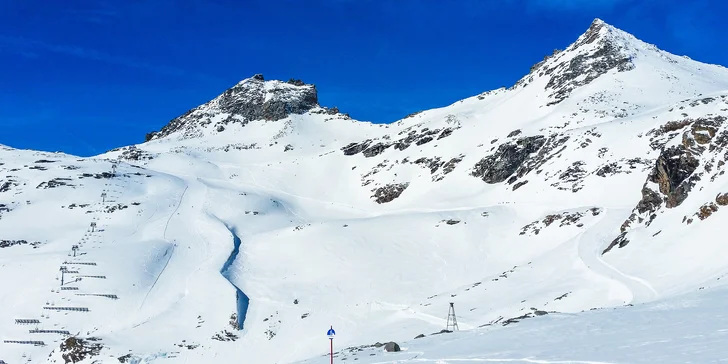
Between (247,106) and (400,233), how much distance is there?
4307 inches

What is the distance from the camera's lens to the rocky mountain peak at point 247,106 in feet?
509

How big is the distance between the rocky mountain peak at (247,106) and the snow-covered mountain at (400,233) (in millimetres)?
38193

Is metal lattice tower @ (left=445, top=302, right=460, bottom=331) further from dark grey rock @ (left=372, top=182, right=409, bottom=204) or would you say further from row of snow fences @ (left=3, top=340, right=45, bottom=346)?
dark grey rock @ (left=372, top=182, right=409, bottom=204)

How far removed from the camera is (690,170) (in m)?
41.4

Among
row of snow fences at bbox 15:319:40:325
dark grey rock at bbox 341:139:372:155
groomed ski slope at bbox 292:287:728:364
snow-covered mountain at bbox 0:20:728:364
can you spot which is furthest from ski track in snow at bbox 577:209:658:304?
dark grey rock at bbox 341:139:372:155

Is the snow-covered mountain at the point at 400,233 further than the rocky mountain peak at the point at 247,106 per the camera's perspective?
No

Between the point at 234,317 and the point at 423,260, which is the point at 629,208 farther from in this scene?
the point at 234,317

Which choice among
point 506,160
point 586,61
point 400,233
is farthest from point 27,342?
point 586,61

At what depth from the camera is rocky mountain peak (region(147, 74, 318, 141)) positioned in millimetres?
155250

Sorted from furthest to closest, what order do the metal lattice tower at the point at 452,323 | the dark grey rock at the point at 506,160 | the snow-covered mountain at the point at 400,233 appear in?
the dark grey rock at the point at 506,160 → the snow-covered mountain at the point at 400,233 → the metal lattice tower at the point at 452,323

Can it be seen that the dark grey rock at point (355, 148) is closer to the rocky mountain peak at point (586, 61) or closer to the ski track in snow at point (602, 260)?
the rocky mountain peak at point (586, 61)

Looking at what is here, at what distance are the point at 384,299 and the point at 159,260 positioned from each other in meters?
25.6

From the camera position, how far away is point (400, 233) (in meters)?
61.9

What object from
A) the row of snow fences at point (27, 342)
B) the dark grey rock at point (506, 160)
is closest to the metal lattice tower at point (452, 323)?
the row of snow fences at point (27, 342)
